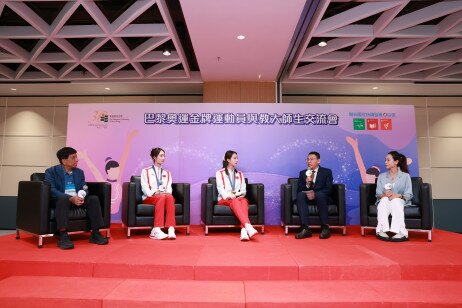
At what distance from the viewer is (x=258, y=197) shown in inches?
185

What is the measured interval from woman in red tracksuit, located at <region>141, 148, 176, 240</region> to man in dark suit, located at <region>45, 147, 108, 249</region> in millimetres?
685

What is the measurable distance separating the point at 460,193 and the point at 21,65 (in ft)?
32.3

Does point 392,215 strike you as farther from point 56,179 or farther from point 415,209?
point 56,179

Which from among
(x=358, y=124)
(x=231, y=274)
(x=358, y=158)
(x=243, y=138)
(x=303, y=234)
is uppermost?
(x=358, y=124)

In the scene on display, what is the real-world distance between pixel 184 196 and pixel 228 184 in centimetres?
67

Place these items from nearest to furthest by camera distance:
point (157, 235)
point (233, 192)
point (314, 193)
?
1. point (157, 235)
2. point (314, 193)
3. point (233, 192)

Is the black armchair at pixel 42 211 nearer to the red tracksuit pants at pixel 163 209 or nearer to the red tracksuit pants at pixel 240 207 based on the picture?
the red tracksuit pants at pixel 163 209

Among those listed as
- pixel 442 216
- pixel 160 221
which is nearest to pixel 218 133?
pixel 160 221

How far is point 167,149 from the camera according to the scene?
599cm

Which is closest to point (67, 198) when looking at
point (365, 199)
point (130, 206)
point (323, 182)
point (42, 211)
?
point (42, 211)

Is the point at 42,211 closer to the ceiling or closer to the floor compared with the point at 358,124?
closer to the floor

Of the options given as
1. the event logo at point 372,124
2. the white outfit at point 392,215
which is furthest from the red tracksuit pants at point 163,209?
the event logo at point 372,124

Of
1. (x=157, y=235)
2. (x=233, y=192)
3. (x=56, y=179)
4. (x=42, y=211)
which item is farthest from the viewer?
(x=233, y=192)

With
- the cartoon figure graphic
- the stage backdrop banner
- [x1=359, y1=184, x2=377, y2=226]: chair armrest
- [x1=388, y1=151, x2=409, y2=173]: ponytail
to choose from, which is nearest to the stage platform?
[x1=359, y1=184, x2=377, y2=226]: chair armrest
